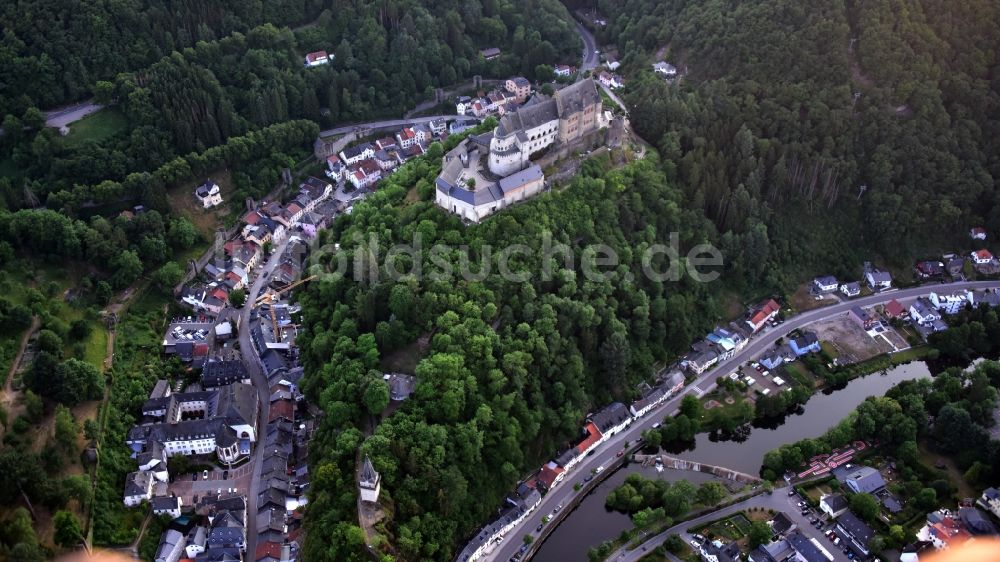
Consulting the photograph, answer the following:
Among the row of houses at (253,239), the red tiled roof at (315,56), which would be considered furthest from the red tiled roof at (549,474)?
the red tiled roof at (315,56)

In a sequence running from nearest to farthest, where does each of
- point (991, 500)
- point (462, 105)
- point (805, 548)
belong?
point (805, 548) < point (991, 500) < point (462, 105)

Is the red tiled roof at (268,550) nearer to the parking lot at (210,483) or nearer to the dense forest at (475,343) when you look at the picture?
the dense forest at (475,343)

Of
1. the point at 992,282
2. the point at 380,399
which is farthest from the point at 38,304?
the point at 992,282

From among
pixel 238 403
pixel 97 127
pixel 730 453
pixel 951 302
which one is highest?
pixel 97 127

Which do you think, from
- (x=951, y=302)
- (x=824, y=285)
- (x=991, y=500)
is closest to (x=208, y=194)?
(x=824, y=285)

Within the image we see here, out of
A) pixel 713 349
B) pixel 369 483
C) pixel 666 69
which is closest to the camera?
pixel 369 483

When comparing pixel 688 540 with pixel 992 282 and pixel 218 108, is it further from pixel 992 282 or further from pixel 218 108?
pixel 218 108

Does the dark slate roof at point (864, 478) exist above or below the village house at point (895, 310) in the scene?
above

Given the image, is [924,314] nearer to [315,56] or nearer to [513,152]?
[513,152]
